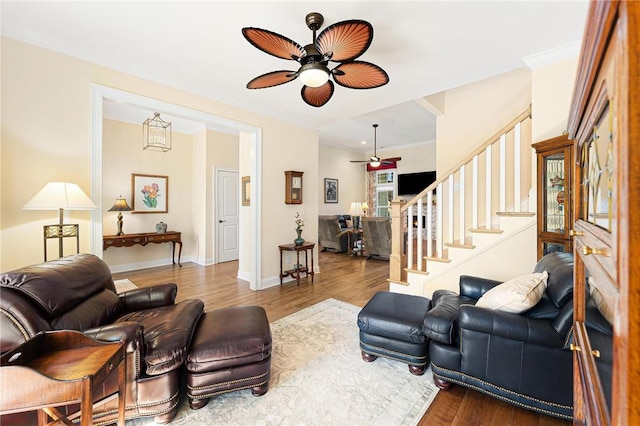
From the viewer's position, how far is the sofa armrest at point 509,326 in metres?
1.46

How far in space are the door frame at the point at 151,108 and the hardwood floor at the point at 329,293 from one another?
1.75ft

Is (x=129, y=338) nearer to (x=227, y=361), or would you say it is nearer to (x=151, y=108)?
(x=227, y=361)

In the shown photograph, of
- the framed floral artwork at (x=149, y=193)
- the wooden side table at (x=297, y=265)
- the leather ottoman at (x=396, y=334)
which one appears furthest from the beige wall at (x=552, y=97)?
the framed floral artwork at (x=149, y=193)

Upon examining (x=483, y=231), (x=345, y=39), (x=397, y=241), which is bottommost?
(x=397, y=241)

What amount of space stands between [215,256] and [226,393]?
431 cm

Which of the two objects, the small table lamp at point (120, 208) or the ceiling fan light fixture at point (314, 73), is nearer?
the ceiling fan light fixture at point (314, 73)

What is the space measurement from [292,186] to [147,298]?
8.93 ft

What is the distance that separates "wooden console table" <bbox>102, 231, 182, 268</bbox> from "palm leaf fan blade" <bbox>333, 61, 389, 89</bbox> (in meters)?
4.38

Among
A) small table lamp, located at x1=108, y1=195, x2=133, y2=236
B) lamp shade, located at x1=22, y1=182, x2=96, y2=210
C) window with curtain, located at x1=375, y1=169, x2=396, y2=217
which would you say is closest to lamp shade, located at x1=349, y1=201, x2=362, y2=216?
window with curtain, located at x1=375, y1=169, x2=396, y2=217

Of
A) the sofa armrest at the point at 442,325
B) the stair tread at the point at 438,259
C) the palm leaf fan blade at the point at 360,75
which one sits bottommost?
the sofa armrest at the point at 442,325

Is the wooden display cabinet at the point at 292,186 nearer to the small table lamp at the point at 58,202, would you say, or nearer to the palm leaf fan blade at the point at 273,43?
the palm leaf fan blade at the point at 273,43

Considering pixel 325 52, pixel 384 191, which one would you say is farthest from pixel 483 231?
pixel 384 191

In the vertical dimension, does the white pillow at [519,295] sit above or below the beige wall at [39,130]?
below

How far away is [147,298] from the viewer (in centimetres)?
214
